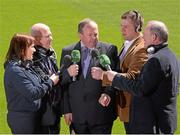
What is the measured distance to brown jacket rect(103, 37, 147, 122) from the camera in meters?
6.73

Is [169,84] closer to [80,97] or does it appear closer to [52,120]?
[80,97]

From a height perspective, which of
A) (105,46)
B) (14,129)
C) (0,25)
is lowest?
(14,129)

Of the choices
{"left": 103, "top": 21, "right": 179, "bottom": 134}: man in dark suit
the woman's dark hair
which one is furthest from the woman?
{"left": 103, "top": 21, "right": 179, "bottom": 134}: man in dark suit

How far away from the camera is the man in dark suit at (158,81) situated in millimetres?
6152

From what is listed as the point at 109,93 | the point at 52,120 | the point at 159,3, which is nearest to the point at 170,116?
the point at 109,93

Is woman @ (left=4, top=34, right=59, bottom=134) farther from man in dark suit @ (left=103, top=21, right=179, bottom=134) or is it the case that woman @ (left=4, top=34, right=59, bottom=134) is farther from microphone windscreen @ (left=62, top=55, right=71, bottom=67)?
man in dark suit @ (left=103, top=21, right=179, bottom=134)

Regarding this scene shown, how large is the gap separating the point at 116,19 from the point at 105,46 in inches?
423

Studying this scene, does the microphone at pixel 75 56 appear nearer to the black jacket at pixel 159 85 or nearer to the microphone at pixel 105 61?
the microphone at pixel 105 61

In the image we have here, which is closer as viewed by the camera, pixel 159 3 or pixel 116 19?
pixel 116 19

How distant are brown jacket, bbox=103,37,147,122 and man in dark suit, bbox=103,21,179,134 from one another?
31 cm

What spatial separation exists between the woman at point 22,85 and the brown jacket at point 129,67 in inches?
33.9

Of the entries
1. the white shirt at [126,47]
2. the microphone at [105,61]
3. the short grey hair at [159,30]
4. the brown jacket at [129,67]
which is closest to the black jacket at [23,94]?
the microphone at [105,61]

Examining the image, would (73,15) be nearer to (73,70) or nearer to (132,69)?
(73,70)

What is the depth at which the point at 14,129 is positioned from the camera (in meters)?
6.74
